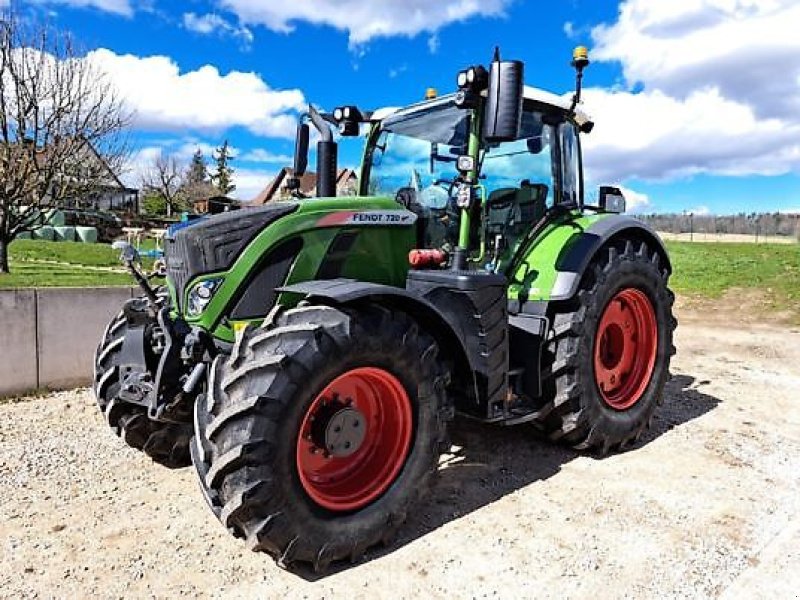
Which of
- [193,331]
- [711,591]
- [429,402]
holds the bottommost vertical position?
[711,591]

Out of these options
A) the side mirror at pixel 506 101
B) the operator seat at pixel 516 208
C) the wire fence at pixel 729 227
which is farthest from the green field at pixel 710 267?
the wire fence at pixel 729 227

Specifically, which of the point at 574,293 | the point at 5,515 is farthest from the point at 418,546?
the point at 5,515

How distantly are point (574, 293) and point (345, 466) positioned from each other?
1.86 metres

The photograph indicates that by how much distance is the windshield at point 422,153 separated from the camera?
14.1 feet

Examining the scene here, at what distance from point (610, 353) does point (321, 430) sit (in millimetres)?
2638

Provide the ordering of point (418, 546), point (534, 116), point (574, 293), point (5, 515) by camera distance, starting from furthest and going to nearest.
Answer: point (534, 116) → point (574, 293) → point (5, 515) → point (418, 546)

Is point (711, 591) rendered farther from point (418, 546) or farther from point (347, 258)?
point (347, 258)

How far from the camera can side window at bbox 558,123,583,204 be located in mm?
4730

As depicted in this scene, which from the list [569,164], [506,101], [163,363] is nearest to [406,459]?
[163,363]

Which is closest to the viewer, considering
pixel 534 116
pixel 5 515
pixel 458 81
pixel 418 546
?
pixel 418 546

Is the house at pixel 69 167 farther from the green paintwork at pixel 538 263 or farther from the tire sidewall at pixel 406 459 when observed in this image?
the tire sidewall at pixel 406 459

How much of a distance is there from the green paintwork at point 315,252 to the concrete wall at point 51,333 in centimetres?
315

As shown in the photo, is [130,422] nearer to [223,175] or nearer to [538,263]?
→ [538,263]

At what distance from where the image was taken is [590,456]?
4.52m
